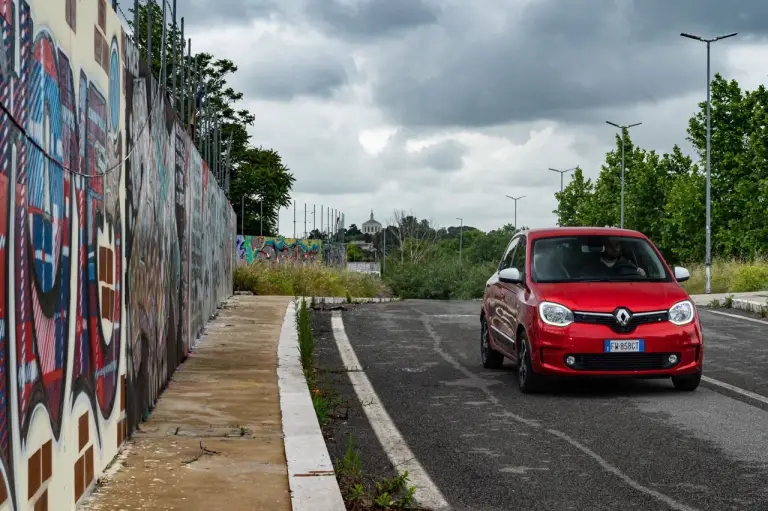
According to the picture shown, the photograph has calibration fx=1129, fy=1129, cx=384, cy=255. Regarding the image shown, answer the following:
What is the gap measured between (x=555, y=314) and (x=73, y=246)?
19.3ft

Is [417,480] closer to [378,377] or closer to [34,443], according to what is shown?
[34,443]

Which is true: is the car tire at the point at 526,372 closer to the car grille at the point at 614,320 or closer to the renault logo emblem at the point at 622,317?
the car grille at the point at 614,320

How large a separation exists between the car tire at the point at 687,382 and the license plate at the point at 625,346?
2.07ft

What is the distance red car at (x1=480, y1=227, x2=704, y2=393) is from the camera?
Result: 9.98 metres

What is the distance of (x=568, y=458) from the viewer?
715cm

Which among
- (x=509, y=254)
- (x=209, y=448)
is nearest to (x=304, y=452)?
(x=209, y=448)

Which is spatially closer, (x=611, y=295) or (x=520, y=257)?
(x=611, y=295)

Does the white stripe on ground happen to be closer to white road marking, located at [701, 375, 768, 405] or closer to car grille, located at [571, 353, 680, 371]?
car grille, located at [571, 353, 680, 371]

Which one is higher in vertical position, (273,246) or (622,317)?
(273,246)

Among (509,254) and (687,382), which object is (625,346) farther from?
(509,254)

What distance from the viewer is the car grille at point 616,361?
1000cm

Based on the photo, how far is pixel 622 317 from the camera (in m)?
9.95

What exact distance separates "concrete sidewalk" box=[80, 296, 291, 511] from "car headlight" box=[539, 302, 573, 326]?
8.27ft

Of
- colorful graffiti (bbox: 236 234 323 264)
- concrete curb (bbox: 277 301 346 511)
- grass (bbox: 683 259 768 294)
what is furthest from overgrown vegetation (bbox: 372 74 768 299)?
concrete curb (bbox: 277 301 346 511)
